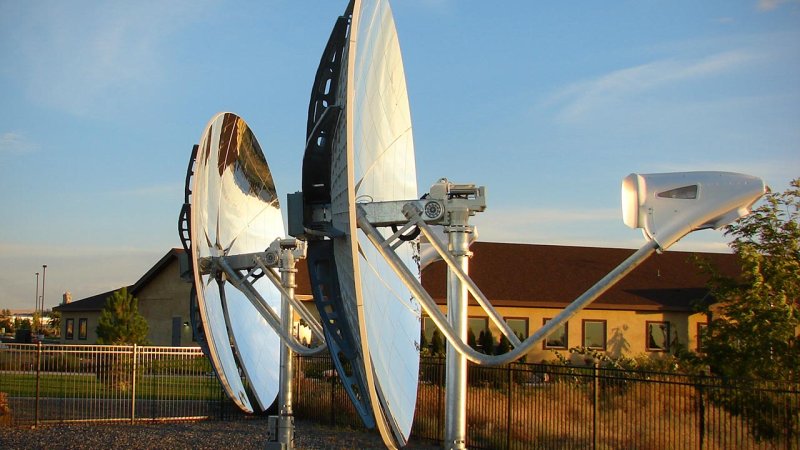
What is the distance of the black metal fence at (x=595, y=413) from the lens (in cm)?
1472

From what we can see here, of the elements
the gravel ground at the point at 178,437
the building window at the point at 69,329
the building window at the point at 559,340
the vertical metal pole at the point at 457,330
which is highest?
the vertical metal pole at the point at 457,330

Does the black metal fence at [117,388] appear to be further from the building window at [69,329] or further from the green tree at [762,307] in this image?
the building window at [69,329]

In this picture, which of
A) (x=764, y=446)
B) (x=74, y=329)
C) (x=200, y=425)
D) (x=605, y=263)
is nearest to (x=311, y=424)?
(x=200, y=425)

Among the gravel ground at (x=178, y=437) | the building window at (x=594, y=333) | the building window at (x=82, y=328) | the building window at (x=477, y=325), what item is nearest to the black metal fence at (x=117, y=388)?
the gravel ground at (x=178, y=437)

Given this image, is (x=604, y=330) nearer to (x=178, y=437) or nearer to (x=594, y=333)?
(x=594, y=333)

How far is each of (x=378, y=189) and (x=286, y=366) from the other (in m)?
3.66

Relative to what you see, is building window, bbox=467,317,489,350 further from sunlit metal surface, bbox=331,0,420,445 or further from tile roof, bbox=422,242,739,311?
sunlit metal surface, bbox=331,0,420,445

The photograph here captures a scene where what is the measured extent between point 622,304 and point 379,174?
83.2 ft

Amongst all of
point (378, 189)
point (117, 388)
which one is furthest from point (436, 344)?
point (378, 189)

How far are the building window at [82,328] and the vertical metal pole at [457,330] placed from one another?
1660 inches

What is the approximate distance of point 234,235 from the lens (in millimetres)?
15297

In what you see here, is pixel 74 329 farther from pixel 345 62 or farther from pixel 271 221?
pixel 345 62

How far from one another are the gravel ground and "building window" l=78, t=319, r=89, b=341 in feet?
97.8

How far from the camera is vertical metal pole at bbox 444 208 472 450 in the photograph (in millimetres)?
9398
